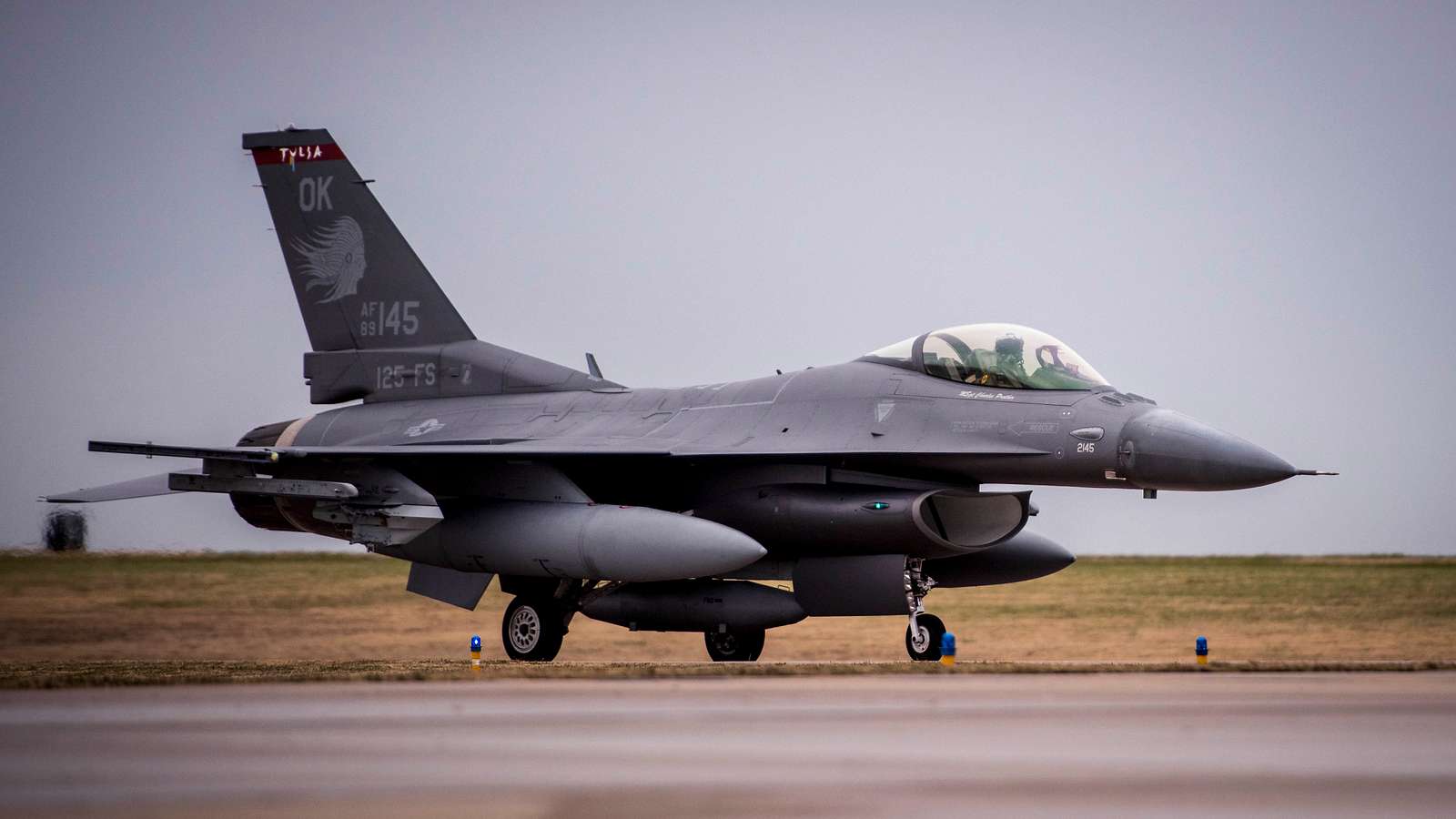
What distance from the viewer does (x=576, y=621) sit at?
22.6m

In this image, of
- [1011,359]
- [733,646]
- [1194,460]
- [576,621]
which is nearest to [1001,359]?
[1011,359]

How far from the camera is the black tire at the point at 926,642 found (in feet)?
45.8

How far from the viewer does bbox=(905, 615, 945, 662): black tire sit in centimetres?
1396

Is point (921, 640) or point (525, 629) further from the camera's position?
point (525, 629)

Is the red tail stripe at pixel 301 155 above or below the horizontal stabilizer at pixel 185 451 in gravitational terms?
above

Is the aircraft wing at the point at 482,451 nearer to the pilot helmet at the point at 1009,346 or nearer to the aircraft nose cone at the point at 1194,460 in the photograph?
the pilot helmet at the point at 1009,346

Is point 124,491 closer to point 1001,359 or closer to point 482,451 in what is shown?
point 482,451

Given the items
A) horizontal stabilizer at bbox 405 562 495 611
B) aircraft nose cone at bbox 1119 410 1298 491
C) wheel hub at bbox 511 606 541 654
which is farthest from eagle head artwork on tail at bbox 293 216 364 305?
aircraft nose cone at bbox 1119 410 1298 491

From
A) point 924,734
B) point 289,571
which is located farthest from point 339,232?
point 924,734

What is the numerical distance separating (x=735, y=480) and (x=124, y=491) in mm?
5451

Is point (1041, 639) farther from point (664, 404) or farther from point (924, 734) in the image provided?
point (924, 734)

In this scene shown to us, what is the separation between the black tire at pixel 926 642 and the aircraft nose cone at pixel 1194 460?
2.11 meters

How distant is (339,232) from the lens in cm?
1802

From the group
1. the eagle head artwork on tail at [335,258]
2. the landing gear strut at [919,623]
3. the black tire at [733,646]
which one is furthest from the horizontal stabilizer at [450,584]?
the landing gear strut at [919,623]
